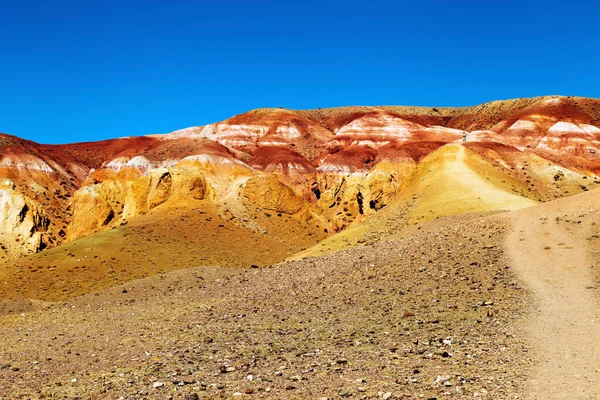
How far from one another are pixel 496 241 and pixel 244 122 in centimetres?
11662

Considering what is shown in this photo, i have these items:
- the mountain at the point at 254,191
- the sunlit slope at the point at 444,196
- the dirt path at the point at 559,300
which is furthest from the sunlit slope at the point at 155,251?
the dirt path at the point at 559,300

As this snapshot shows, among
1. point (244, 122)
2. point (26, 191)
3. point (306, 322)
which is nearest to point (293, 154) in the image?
point (244, 122)

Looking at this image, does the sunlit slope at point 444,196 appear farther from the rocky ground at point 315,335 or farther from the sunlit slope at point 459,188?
the rocky ground at point 315,335

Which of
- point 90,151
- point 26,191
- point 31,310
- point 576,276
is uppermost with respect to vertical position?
point 90,151

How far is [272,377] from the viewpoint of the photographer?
1293 centimetres

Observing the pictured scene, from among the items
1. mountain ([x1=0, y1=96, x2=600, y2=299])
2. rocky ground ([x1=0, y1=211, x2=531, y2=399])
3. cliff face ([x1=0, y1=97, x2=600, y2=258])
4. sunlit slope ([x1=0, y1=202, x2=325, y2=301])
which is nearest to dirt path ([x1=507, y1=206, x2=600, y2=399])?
rocky ground ([x1=0, y1=211, x2=531, y2=399])

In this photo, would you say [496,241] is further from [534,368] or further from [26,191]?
[26,191]

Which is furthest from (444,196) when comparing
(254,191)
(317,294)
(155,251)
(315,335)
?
(315,335)

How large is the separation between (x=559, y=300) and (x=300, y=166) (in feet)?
297

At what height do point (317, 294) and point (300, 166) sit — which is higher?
point (300, 166)

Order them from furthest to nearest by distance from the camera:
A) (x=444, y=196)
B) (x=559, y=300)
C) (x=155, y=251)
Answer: (x=155, y=251) → (x=444, y=196) → (x=559, y=300)

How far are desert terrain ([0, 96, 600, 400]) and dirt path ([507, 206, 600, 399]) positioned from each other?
7 cm

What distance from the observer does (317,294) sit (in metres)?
23.0

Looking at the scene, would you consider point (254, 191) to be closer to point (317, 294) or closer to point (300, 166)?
point (317, 294)
